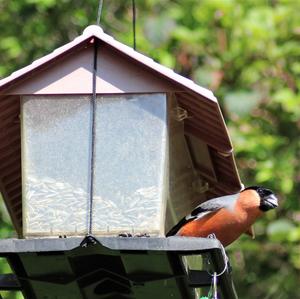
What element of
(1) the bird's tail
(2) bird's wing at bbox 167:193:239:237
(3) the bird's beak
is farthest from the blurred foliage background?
(1) the bird's tail

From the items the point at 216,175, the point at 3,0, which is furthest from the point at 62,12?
the point at 216,175

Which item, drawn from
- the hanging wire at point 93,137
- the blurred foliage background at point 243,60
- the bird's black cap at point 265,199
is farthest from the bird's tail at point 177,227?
the blurred foliage background at point 243,60

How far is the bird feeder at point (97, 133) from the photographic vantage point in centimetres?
416

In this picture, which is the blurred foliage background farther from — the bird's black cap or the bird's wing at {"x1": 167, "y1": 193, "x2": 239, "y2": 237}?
the bird's wing at {"x1": 167, "y1": 193, "x2": 239, "y2": 237}

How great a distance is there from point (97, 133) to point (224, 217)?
2.74 feet

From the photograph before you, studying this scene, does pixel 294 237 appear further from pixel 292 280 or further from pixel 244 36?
pixel 244 36

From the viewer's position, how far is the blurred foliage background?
7.92m

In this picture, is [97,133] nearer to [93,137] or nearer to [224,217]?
[93,137]

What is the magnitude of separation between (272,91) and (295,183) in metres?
0.71

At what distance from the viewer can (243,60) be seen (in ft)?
26.8

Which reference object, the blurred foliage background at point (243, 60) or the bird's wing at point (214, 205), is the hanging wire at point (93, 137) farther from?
the blurred foliage background at point (243, 60)

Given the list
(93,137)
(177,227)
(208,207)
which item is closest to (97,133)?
(93,137)

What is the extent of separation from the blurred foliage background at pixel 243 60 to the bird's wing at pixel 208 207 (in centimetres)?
294

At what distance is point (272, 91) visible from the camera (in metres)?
8.28
